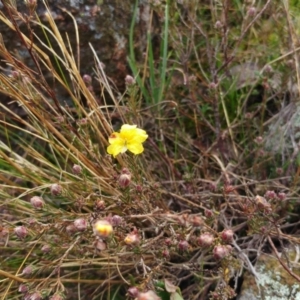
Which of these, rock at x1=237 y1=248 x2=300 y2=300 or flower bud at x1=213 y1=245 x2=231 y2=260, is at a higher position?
flower bud at x1=213 y1=245 x2=231 y2=260

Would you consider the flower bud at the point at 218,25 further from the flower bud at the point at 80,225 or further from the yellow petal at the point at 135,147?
the flower bud at the point at 80,225

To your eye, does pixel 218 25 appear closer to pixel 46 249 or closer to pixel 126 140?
pixel 126 140

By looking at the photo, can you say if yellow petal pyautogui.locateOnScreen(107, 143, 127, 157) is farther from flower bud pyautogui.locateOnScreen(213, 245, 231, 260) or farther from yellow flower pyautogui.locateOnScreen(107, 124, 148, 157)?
flower bud pyautogui.locateOnScreen(213, 245, 231, 260)

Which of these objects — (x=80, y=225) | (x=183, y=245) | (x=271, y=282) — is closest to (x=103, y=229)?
(x=80, y=225)

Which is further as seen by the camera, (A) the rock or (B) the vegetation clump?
(A) the rock

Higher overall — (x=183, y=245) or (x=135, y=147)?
(x=135, y=147)

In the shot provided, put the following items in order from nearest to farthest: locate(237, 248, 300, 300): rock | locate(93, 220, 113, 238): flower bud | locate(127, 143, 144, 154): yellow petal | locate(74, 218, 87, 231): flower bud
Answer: locate(93, 220, 113, 238): flower bud < locate(74, 218, 87, 231): flower bud < locate(127, 143, 144, 154): yellow petal < locate(237, 248, 300, 300): rock

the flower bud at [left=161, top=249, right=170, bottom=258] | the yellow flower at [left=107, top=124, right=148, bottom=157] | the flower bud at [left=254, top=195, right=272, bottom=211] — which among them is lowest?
the flower bud at [left=161, top=249, right=170, bottom=258]

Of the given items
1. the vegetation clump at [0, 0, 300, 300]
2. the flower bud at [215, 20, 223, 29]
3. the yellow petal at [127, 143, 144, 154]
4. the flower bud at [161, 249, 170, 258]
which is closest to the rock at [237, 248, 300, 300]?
the vegetation clump at [0, 0, 300, 300]

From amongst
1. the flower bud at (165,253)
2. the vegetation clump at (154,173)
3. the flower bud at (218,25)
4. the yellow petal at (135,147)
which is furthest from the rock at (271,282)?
the flower bud at (218,25)

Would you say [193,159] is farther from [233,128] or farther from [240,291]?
[240,291]

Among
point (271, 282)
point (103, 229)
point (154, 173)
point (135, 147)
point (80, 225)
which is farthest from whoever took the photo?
point (154, 173)
